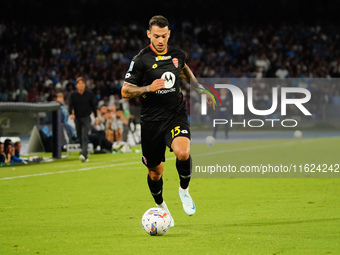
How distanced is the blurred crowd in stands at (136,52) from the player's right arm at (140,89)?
21.0 m

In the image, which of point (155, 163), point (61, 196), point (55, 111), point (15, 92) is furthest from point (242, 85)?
point (155, 163)

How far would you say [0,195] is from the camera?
12281 mm

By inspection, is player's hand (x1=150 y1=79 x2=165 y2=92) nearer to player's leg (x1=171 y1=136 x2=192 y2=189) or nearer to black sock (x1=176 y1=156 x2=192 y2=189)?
player's leg (x1=171 y1=136 x2=192 y2=189)

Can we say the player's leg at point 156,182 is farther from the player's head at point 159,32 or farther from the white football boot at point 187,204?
the player's head at point 159,32

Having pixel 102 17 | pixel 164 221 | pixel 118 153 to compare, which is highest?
pixel 102 17

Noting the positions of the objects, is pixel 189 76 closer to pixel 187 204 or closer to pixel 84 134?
pixel 187 204

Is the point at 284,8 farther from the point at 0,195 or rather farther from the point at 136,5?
the point at 0,195

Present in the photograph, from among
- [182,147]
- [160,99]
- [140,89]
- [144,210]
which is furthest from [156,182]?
[144,210]

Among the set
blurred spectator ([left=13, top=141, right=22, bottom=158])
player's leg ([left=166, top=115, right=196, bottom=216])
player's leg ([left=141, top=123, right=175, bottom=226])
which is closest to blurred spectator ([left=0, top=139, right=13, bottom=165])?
blurred spectator ([left=13, top=141, right=22, bottom=158])

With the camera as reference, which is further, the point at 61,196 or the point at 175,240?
the point at 61,196

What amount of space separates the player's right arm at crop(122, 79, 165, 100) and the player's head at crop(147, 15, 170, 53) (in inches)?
21.3

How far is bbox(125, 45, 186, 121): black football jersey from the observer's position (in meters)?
8.52

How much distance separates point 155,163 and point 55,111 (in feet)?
38.6

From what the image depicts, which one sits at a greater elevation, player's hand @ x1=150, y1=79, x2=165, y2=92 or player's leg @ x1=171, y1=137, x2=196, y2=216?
player's hand @ x1=150, y1=79, x2=165, y2=92
